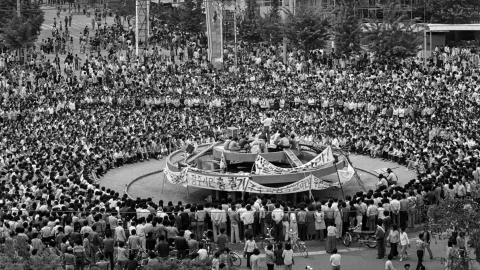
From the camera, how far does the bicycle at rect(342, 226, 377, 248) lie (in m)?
29.5

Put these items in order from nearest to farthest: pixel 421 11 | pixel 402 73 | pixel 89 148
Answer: pixel 89 148, pixel 402 73, pixel 421 11

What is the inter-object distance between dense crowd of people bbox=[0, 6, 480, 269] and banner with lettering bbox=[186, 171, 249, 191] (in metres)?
0.55

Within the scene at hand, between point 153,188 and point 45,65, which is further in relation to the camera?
point 45,65

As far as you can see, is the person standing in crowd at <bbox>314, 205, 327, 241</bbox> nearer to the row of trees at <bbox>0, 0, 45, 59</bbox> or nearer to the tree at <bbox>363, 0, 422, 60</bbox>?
the tree at <bbox>363, 0, 422, 60</bbox>

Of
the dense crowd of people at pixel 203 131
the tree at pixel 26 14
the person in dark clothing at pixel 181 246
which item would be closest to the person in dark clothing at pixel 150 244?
the dense crowd of people at pixel 203 131

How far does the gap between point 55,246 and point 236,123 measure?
21.7m

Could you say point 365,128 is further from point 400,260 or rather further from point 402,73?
point 400,260

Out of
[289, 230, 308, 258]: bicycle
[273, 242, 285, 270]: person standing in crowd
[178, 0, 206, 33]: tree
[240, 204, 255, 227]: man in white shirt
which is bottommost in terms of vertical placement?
[289, 230, 308, 258]: bicycle

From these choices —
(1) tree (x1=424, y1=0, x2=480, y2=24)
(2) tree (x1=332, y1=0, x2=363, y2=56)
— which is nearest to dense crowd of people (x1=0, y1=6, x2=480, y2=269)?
(2) tree (x1=332, y1=0, x2=363, y2=56)

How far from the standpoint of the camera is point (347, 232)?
2970 cm

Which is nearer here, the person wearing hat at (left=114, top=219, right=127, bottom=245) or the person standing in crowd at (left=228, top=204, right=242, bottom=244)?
the person wearing hat at (left=114, top=219, right=127, bottom=245)

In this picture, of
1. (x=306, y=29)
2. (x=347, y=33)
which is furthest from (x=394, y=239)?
(x=306, y=29)

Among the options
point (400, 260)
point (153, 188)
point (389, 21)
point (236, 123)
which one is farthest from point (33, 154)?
point (389, 21)

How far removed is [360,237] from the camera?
97.9 feet
